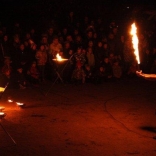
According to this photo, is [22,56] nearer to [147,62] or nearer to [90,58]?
[90,58]

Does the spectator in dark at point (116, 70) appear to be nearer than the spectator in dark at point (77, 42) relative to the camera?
No

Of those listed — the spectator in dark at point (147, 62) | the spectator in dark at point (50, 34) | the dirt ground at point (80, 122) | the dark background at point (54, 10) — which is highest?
the dark background at point (54, 10)

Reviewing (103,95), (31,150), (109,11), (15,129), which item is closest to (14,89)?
(103,95)

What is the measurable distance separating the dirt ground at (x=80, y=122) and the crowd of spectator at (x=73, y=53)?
1051 mm

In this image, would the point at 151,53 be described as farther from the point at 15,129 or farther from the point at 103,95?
the point at 15,129

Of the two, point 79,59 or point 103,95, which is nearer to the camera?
point 103,95

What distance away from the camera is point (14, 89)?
39.6 feet

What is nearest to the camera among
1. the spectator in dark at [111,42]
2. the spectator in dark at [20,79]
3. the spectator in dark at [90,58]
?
the spectator in dark at [20,79]

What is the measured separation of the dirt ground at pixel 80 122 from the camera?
661cm

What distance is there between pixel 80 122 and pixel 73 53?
5.92m

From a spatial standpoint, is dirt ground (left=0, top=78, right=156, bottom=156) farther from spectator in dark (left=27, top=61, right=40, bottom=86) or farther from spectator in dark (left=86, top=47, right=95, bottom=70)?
spectator in dark (left=86, top=47, right=95, bottom=70)

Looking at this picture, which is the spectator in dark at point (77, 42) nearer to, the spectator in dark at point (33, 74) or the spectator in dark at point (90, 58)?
the spectator in dark at point (90, 58)

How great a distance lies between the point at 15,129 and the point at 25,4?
10.6 meters

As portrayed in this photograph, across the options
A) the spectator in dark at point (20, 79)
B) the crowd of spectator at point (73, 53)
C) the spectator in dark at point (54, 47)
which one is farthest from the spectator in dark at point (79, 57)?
the spectator in dark at point (20, 79)
